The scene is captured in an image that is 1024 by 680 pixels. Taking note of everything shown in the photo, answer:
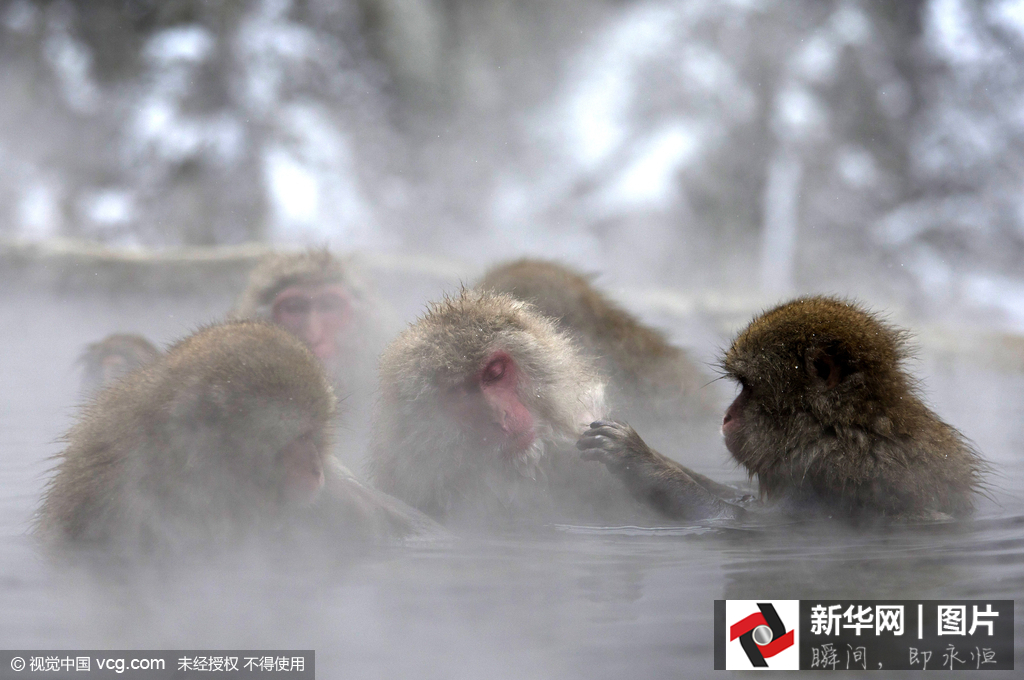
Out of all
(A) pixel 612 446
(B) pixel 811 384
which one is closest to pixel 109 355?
(A) pixel 612 446

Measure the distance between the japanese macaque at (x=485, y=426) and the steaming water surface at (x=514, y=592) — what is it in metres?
0.16

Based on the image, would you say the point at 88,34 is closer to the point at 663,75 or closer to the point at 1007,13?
the point at 663,75

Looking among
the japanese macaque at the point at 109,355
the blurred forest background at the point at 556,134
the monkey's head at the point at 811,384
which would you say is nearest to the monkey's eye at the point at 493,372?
the monkey's head at the point at 811,384

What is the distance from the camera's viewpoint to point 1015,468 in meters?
4.27

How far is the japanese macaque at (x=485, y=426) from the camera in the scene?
3.03 metres

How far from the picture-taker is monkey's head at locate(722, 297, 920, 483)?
9.67ft

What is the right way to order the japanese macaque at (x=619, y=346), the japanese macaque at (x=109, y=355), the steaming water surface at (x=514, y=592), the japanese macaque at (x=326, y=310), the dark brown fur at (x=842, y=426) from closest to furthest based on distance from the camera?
1. the steaming water surface at (x=514, y=592)
2. the dark brown fur at (x=842, y=426)
3. the japanese macaque at (x=619, y=346)
4. the japanese macaque at (x=326, y=310)
5. the japanese macaque at (x=109, y=355)

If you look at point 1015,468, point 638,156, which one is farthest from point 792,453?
point 638,156

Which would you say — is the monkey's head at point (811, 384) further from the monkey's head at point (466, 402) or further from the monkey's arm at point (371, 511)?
the monkey's arm at point (371, 511)

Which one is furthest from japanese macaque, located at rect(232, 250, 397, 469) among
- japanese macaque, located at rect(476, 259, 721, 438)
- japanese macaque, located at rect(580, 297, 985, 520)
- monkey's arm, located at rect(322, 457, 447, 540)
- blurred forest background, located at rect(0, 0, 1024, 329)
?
blurred forest background, located at rect(0, 0, 1024, 329)

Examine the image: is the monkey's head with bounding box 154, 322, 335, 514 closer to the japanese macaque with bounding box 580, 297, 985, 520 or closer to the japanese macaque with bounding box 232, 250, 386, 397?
the japanese macaque with bounding box 580, 297, 985, 520

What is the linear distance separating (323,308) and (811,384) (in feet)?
9.00

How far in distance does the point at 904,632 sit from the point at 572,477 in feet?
4.37

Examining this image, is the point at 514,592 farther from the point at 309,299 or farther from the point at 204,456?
the point at 309,299
